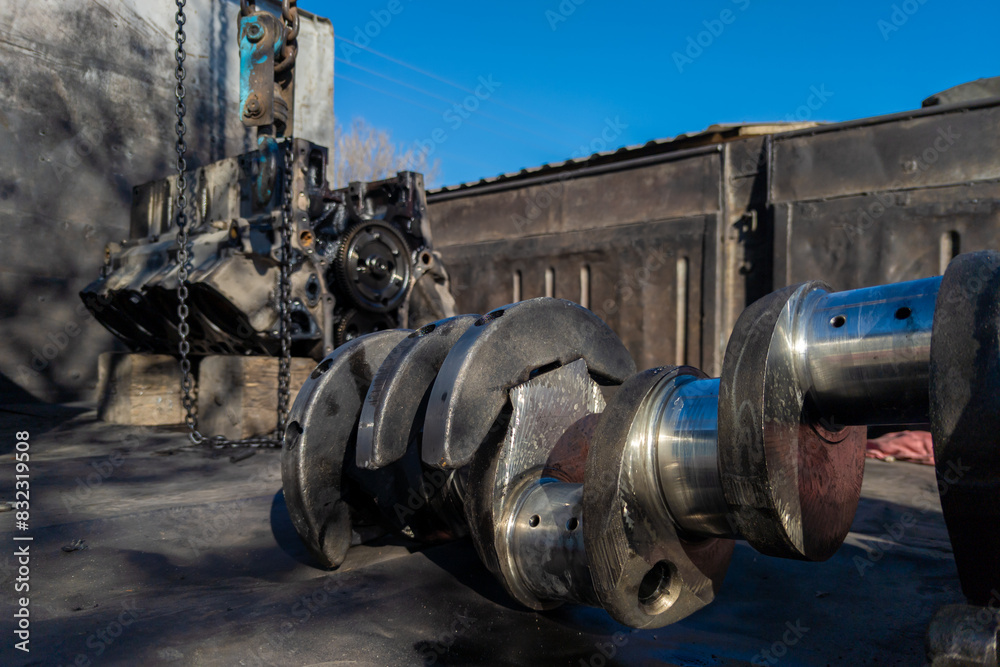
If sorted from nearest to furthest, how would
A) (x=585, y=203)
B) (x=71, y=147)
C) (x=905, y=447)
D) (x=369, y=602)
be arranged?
1. (x=369, y=602)
2. (x=905, y=447)
3. (x=585, y=203)
4. (x=71, y=147)

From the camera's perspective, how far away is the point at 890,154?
14.1ft

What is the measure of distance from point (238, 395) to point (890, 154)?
444cm

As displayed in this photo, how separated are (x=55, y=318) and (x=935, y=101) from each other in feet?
25.3

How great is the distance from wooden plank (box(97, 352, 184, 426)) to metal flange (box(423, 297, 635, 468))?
4232mm

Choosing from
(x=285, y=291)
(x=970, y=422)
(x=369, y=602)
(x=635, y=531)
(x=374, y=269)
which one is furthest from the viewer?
(x=374, y=269)

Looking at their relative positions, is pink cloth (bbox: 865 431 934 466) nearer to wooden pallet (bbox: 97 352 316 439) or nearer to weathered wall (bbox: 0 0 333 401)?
wooden pallet (bbox: 97 352 316 439)

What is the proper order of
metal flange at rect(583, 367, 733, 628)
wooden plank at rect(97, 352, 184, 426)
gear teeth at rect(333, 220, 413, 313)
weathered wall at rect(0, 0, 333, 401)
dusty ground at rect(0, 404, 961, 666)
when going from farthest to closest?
weathered wall at rect(0, 0, 333, 401) → wooden plank at rect(97, 352, 184, 426) → gear teeth at rect(333, 220, 413, 313) → dusty ground at rect(0, 404, 961, 666) → metal flange at rect(583, 367, 733, 628)

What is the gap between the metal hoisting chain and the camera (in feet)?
12.4

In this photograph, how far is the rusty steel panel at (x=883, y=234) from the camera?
4.02 m

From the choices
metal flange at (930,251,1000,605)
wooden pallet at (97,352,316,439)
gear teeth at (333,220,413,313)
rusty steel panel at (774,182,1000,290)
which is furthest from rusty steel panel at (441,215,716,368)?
metal flange at (930,251,1000,605)

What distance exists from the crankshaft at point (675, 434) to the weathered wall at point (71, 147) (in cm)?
607

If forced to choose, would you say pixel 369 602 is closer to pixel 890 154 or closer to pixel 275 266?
pixel 275 266

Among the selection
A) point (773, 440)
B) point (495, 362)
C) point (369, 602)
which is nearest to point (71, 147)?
point (369, 602)

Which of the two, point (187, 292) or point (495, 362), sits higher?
point (187, 292)
